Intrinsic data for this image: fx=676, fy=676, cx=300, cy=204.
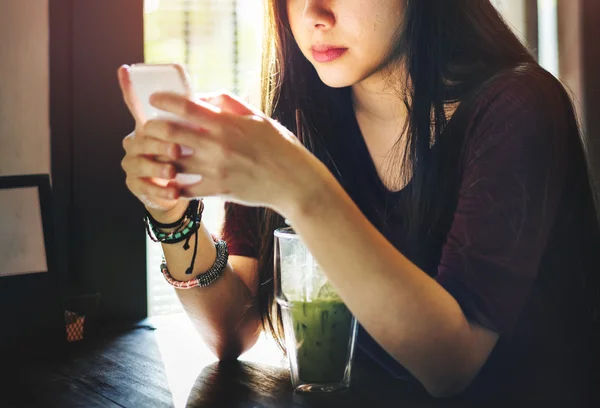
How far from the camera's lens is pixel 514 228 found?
96cm

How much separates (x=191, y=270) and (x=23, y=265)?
40 cm

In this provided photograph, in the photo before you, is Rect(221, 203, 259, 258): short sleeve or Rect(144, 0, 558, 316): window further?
Rect(144, 0, 558, 316): window

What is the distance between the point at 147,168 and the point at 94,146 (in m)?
0.84

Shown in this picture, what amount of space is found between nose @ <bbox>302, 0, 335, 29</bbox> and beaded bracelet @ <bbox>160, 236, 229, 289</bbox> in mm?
424

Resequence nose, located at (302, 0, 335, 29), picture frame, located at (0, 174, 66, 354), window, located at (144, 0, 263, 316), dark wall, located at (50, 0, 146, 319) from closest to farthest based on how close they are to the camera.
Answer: nose, located at (302, 0, 335, 29) < picture frame, located at (0, 174, 66, 354) < dark wall, located at (50, 0, 146, 319) < window, located at (144, 0, 263, 316)

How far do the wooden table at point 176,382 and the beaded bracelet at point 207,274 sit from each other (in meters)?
0.14

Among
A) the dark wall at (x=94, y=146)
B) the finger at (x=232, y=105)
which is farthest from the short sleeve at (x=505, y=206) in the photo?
the dark wall at (x=94, y=146)

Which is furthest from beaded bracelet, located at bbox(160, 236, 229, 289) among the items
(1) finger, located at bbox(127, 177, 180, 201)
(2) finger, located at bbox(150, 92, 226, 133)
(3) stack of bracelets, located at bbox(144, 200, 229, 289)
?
(2) finger, located at bbox(150, 92, 226, 133)

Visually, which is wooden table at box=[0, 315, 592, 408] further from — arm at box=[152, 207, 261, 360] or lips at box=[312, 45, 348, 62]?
lips at box=[312, 45, 348, 62]

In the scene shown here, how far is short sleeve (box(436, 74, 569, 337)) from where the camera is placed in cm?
94

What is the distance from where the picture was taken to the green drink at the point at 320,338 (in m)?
0.94

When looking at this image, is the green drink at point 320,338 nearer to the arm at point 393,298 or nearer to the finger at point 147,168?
the arm at point 393,298

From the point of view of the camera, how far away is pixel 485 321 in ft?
3.07

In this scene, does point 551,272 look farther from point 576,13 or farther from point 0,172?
point 0,172
